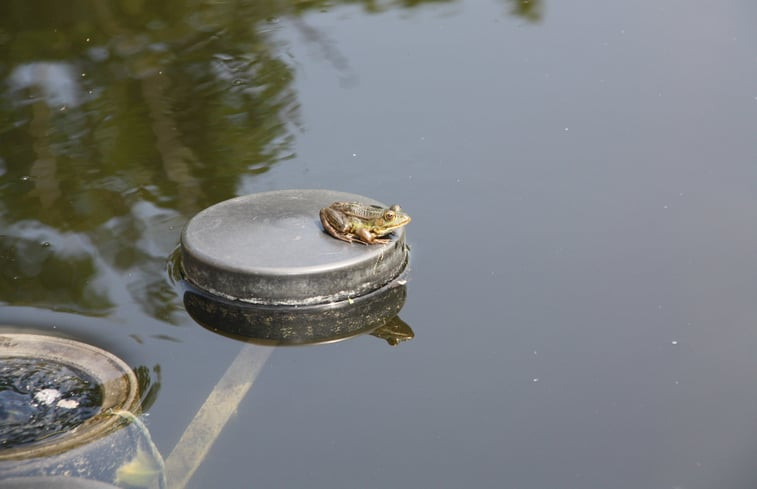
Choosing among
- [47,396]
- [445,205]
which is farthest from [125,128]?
[47,396]

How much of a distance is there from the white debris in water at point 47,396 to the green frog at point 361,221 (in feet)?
5.58

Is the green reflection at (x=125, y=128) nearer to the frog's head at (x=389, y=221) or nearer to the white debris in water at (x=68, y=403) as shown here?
the white debris in water at (x=68, y=403)

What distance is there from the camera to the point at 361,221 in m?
5.52

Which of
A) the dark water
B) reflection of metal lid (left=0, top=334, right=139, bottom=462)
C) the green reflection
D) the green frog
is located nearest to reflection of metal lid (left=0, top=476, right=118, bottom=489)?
reflection of metal lid (left=0, top=334, right=139, bottom=462)

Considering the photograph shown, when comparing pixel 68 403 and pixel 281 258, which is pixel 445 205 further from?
pixel 68 403

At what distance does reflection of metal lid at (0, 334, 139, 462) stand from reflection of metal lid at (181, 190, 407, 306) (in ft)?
2.54

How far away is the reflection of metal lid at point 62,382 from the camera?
4422 millimetres

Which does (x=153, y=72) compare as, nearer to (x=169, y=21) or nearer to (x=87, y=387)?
(x=169, y=21)

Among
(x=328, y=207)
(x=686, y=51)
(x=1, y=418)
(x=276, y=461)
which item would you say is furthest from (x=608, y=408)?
(x=686, y=51)

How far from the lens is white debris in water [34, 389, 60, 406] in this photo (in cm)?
471

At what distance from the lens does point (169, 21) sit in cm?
901

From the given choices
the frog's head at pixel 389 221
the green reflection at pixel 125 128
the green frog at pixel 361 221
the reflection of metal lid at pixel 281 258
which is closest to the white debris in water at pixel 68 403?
the green reflection at pixel 125 128

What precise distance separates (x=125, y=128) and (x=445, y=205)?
2512mm

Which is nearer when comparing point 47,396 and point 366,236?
point 47,396
